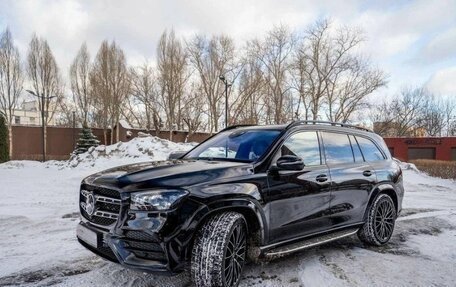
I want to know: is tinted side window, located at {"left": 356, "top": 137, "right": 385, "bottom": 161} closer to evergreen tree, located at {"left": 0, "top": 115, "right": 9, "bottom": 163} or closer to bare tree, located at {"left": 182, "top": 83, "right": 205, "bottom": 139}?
evergreen tree, located at {"left": 0, "top": 115, "right": 9, "bottom": 163}

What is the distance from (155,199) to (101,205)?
62cm

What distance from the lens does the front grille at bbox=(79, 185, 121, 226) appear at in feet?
10.3

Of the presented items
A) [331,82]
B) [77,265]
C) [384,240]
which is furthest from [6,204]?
[331,82]

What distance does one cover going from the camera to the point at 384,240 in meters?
5.20

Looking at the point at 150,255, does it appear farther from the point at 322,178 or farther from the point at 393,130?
the point at 393,130

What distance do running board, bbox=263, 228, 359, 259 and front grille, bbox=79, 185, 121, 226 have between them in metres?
1.54

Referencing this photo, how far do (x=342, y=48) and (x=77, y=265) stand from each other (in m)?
39.9

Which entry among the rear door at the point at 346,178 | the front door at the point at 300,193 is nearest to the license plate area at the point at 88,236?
the front door at the point at 300,193

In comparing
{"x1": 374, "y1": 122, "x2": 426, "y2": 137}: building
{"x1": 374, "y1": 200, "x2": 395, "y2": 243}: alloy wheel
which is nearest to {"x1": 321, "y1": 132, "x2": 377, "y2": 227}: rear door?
{"x1": 374, "y1": 200, "x2": 395, "y2": 243}: alloy wheel

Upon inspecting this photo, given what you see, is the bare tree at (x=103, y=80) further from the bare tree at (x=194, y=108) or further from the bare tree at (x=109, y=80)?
the bare tree at (x=194, y=108)

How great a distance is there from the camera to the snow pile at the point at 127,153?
16.1 meters

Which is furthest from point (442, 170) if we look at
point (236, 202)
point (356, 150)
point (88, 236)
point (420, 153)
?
point (420, 153)

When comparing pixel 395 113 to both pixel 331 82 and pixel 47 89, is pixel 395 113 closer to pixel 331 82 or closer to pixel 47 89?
pixel 331 82

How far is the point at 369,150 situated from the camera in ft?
17.7
